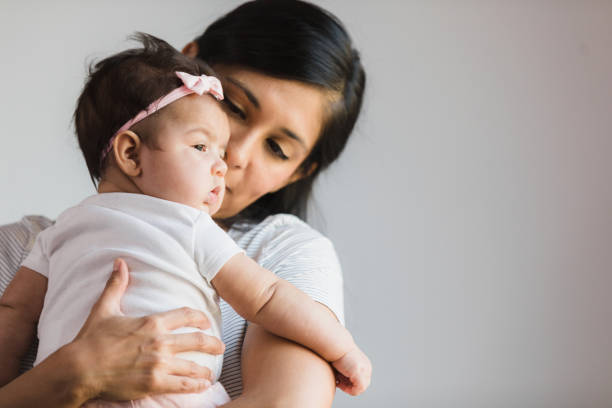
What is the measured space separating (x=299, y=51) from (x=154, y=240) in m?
0.71

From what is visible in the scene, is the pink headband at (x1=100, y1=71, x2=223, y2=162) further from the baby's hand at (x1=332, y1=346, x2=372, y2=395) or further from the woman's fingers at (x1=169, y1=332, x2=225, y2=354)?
the baby's hand at (x1=332, y1=346, x2=372, y2=395)

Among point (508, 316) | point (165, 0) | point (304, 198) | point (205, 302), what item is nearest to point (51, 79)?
point (165, 0)

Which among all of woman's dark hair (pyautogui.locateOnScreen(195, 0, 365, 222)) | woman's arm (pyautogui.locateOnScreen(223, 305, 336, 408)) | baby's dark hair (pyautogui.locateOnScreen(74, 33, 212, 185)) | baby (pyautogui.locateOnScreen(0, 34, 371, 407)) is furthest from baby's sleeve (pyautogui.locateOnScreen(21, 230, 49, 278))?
woman's dark hair (pyautogui.locateOnScreen(195, 0, 365, 222))

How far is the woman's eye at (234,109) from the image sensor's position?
1.37m

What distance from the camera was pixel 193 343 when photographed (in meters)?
0.91

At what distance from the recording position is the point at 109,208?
964mm

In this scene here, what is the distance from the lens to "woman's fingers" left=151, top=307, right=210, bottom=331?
89 centimetres

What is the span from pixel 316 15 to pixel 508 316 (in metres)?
1.53

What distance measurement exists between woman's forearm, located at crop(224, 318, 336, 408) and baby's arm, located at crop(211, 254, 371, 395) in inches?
1.0

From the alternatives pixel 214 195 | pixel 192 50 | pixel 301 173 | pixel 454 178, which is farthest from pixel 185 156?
pixel 454 178

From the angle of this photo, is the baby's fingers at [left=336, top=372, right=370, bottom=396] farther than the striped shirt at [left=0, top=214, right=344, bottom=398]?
No

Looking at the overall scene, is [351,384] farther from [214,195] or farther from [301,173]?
[301,173]

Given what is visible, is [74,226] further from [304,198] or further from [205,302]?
[304,198]

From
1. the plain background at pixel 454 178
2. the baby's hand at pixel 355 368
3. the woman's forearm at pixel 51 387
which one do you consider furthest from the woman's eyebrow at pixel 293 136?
the plain background at pixel 454 178
